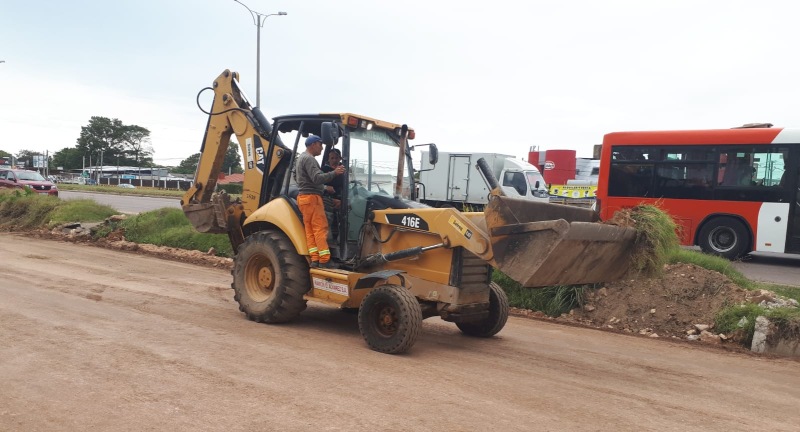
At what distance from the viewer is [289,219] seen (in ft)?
24.0

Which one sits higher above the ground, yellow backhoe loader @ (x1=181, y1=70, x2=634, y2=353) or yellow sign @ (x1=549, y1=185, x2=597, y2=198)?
yellow sign @ (x1=549, y1=185, x2=597, y2=198)

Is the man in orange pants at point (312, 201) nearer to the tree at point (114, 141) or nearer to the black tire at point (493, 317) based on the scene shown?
the black tire at point (493, 317)

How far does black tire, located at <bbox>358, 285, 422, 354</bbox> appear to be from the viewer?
19.8ft

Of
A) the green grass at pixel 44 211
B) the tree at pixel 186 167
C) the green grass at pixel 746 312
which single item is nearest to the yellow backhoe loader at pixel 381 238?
the green grass at pixel 746 312

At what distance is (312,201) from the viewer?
6.90 meters

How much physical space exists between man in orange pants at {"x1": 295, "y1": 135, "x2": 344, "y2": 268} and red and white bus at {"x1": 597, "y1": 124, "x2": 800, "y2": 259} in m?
8.37

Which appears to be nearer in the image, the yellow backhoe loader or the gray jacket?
the yellow backhoe loader

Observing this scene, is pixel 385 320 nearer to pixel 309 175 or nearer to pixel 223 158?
pixel 309 175

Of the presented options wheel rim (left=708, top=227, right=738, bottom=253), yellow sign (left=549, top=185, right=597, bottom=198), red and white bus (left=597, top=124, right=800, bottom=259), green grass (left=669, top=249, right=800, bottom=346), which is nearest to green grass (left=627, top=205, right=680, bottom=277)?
green grass (left=669, top=249, right=800, bottom=346)

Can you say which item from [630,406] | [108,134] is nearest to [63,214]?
[630,406]

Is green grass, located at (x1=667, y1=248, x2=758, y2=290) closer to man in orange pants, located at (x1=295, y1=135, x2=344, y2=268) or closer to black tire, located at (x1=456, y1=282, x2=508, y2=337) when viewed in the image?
black tire, located at (x1=456, y1=282, x2=508, y2=337)

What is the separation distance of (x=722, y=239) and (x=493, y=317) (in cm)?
988

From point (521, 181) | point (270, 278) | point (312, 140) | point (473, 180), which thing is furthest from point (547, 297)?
point (473, 180)

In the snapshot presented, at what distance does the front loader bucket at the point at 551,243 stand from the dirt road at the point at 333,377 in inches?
37.6
